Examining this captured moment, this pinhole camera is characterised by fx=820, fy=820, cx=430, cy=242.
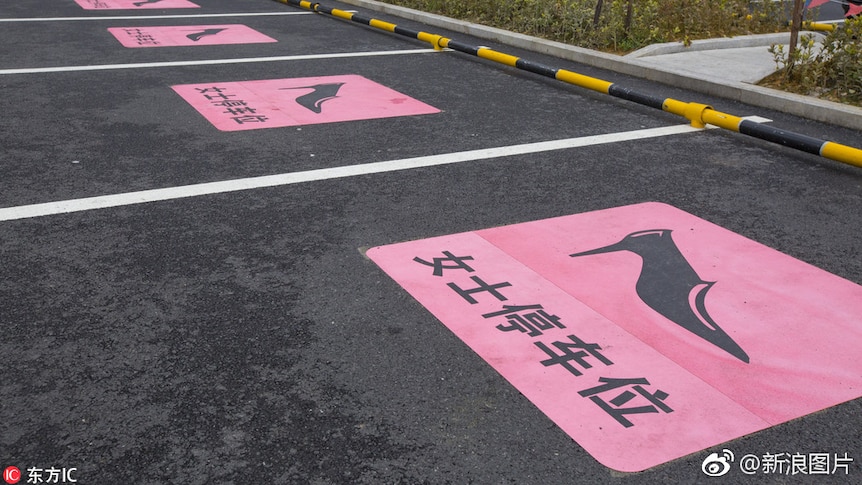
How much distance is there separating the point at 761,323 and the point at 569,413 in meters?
1.25

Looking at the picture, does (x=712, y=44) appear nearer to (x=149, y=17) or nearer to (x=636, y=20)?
(x=636, y=20)

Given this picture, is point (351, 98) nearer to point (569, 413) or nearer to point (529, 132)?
point (529, 132)

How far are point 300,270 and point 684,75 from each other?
18.7 ft

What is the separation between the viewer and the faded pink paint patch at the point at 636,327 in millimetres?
3021

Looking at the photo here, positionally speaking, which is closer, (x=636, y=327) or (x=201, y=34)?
(x=636, y=327)

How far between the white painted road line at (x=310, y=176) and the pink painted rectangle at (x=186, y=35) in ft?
17.2

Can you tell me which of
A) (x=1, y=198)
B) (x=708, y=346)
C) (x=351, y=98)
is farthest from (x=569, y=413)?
(x=351, y=98)

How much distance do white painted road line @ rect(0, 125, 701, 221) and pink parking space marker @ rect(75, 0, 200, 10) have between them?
860 centimetres

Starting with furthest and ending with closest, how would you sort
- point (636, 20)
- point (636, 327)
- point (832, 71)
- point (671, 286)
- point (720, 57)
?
point (636, 20) → point (720, 57) → point (832, 71) → point (671, 286) → point (636, 327)

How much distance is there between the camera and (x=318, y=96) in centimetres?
767

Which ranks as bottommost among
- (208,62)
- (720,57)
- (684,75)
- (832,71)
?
(208,62)

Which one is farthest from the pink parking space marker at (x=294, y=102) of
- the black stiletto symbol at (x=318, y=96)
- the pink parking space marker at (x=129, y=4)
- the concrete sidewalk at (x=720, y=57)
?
the pink parking space marker at (x=129, y=4)

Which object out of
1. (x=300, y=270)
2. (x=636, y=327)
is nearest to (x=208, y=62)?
(x=300, y=270)

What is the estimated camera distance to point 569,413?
3016 mm
